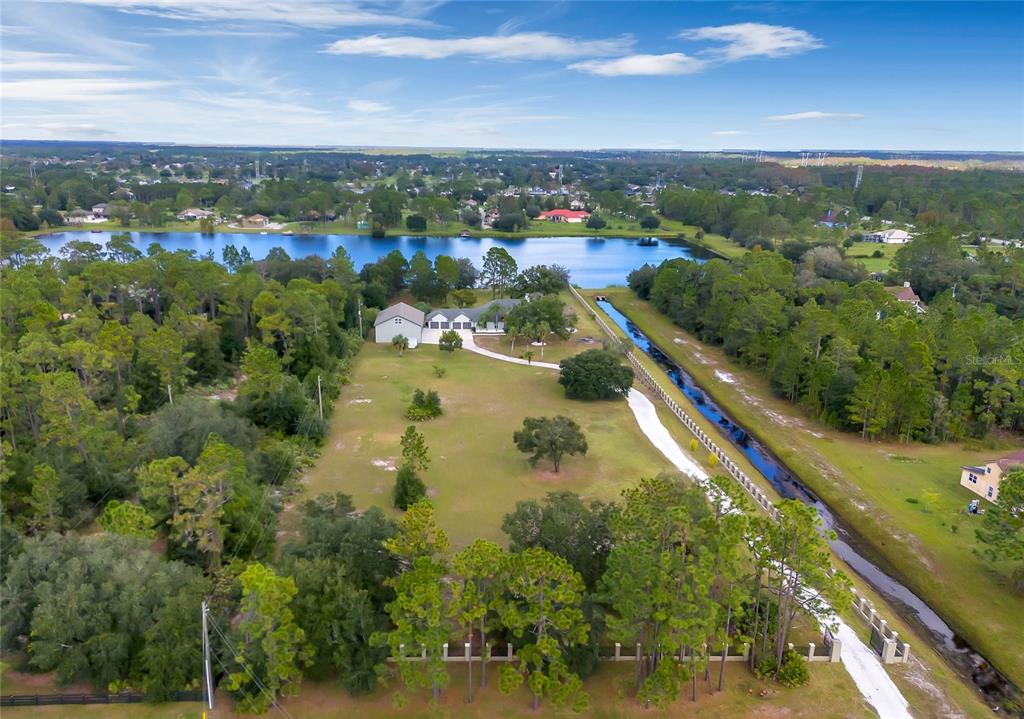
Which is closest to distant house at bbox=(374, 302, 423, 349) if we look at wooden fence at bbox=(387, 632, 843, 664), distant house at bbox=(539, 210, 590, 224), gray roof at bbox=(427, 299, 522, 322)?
gray roof at bbox=(427, 299, 522, 322)

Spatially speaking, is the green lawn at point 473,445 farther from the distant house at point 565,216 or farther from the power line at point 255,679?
the distant house at point 565,216

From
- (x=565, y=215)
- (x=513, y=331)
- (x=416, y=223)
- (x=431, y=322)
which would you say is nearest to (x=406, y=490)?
(x=513, y=331)

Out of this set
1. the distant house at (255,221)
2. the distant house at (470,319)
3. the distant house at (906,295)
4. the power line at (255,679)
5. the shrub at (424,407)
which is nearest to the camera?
the power line at (255,679)

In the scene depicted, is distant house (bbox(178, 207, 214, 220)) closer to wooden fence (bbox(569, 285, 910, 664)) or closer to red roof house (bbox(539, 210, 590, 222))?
red roof house (bbox(539, 210, 590, 222))

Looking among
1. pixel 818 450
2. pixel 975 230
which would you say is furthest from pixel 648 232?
pixel 818 450

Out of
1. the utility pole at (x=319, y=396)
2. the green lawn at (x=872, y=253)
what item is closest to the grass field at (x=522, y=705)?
the utility pole at (x=319, y=396)

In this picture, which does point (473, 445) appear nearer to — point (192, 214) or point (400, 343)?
point (400, 343)
